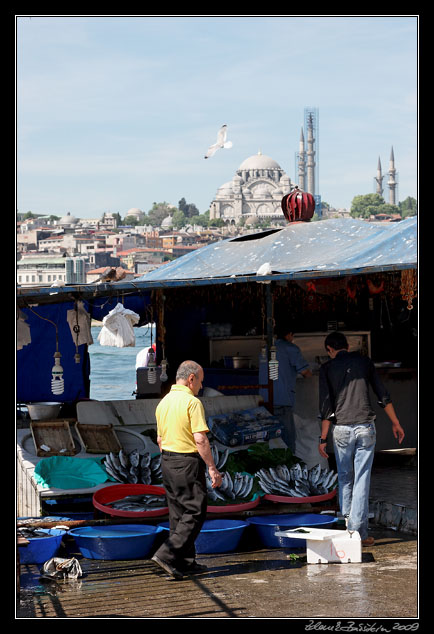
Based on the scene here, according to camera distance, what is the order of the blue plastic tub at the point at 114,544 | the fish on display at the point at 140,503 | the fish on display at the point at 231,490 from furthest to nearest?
the fish on display at the point at 231,490 → the fish on display at the point at 140,503 → the blue plastic tub at the point at 114,544

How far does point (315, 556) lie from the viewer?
700 cm

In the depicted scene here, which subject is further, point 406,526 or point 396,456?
point 396,456

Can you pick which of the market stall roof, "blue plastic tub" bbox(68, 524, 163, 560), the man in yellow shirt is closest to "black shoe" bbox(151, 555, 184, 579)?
the man in yellow shirt

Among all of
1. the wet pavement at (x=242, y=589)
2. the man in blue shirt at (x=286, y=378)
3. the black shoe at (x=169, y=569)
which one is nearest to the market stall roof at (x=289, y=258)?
the man in blue shirt at (x=286, y=378)

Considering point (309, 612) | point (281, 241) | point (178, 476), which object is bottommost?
point (309, 612)

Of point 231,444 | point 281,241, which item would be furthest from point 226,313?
point 231,444

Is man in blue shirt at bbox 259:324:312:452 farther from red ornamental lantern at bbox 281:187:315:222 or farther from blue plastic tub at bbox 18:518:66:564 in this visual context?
blue plastic tub at bbox 18:518:66:564

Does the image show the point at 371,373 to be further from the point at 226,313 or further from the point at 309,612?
the point at 226,313

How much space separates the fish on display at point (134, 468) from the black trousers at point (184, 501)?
6.61 feet

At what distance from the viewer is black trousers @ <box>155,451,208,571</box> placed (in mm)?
6574

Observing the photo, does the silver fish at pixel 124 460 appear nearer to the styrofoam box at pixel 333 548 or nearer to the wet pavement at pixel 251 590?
the wet pavement at pixel 251 590

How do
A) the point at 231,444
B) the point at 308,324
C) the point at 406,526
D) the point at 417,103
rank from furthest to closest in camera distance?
the point at 308,324, the point at 231,444, the point at 406,526, the point at 417,103

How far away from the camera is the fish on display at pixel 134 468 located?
864cm

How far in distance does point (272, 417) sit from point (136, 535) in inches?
135
